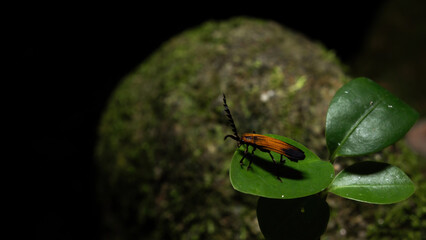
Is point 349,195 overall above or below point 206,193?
above

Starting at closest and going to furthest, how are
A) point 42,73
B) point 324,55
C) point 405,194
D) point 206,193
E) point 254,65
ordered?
point 405,194, point 206,193, point 254,65, point 324,55, point 42,73

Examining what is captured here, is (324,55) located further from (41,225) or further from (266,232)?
(41,225)

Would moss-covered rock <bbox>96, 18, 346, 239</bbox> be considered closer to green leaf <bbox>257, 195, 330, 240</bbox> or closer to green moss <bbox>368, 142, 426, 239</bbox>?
green moss <bbox>368, 142, 426, 239</bbox>

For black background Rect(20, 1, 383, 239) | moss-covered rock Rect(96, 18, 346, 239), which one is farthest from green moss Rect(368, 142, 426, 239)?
black background Rect(20, 1, 383, 239)

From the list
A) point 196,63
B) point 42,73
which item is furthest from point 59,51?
point 196,63

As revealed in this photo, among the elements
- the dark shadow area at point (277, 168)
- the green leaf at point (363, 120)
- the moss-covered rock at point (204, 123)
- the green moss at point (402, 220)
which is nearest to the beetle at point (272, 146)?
the dark shadow area at point (277, 168)

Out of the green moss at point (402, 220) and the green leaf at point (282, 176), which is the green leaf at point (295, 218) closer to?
the green leaf at point (282, 176)
